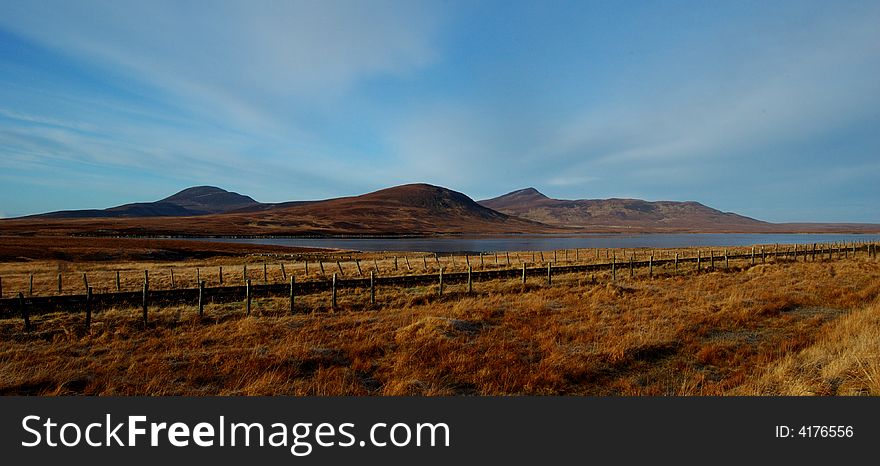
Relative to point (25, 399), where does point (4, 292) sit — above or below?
below

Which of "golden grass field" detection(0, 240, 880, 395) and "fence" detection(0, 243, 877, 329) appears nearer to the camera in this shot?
"golden grass field" detection(0, 240, 880, 395)

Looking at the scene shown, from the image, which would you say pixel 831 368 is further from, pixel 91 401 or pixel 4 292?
pixel 4 292

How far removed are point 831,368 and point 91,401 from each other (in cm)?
1160

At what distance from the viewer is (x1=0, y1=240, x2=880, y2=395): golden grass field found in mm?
7980

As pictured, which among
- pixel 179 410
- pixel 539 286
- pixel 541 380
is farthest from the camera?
pixel 539 286

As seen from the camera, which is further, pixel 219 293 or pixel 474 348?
pixel 219 293

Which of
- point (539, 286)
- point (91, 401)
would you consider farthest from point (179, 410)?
point (539, 286)

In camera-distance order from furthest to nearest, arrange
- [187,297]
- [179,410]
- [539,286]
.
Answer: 1. [539,286]
2. [187,297]
3. [179,410]

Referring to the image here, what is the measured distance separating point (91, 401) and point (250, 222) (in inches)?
8366

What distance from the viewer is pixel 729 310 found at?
14844mm

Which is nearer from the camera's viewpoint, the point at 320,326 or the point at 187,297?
the point at 320,326

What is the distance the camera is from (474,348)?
419 inches

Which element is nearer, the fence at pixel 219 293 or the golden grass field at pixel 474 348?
the golden grass field at pixel 474 348

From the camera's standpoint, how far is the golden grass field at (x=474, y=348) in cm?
798
